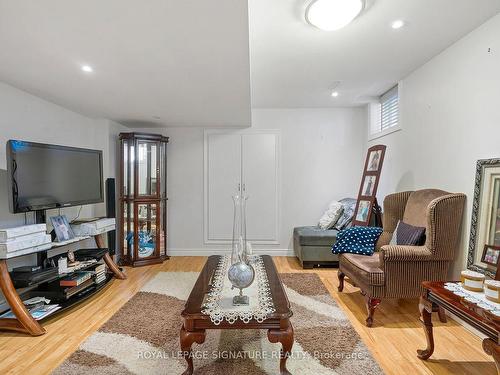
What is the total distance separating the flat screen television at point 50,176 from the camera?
8.05 feet

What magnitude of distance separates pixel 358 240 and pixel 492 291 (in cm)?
144

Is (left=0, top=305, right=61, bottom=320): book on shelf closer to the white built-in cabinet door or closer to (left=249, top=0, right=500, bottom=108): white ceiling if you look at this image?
the white built-in cabinet door

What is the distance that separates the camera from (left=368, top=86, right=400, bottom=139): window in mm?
3764

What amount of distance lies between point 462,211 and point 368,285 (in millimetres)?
990

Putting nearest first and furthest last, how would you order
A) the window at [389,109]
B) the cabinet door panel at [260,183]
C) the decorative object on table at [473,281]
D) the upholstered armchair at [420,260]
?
the decorative object on table at [473,281]
the upholstered armchair at [420,260]
the window at [389,109]
the cabinet door panel at [260,183]

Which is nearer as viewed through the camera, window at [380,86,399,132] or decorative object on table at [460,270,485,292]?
decorative object on table at [460,270,485,292]

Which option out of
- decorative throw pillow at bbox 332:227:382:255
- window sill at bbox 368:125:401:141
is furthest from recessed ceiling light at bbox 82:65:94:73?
window sill at bbox 368:125:401:141

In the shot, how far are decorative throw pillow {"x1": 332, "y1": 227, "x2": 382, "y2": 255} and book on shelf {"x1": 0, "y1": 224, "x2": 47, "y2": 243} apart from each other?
2802 millimetres

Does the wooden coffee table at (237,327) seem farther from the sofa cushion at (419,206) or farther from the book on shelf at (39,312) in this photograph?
the sofa cushion at (419,206)

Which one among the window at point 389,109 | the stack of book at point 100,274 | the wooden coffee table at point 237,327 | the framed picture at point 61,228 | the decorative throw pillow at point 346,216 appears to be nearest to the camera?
the wooden coffee table at point 237,327

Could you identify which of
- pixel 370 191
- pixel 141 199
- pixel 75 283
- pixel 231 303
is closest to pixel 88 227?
pixel 75 283

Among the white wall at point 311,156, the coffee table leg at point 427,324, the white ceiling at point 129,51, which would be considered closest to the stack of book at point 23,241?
the white ceiling at point 129,51

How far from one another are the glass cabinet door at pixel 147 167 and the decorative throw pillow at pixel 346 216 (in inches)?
107

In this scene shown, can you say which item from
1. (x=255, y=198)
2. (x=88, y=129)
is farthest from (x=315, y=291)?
(x=88, y=129)
